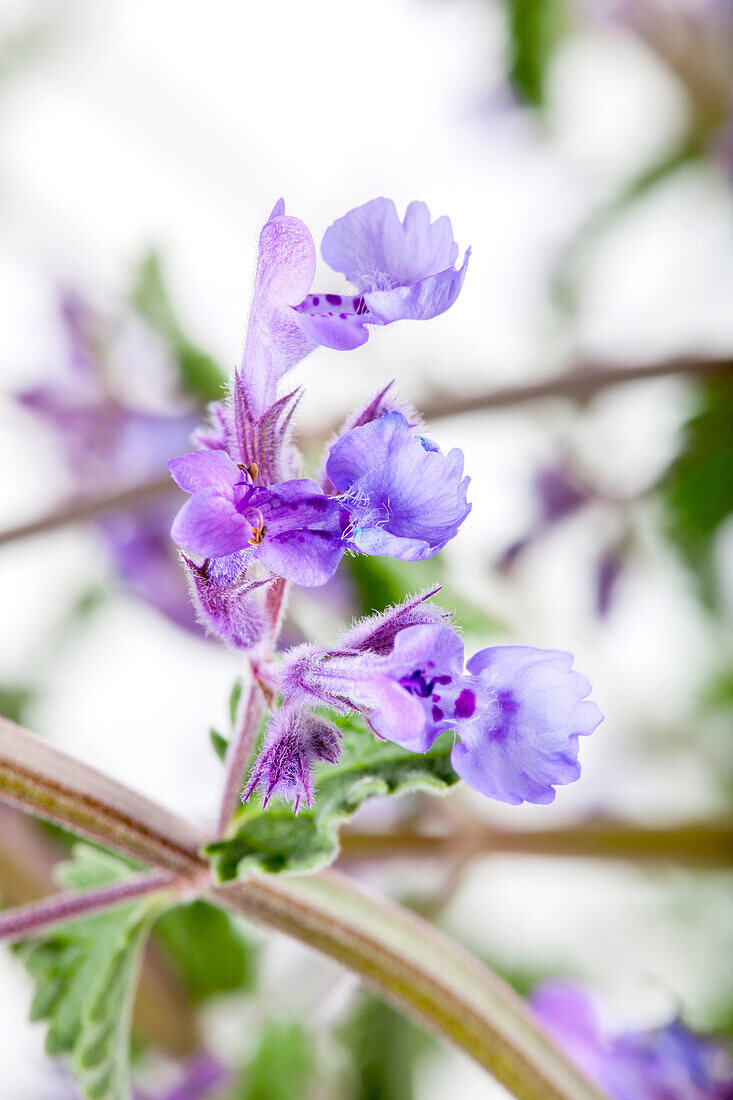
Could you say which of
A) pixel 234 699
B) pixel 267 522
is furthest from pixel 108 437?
pixel 267 522

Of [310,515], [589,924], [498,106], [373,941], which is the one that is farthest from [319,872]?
[498,106]

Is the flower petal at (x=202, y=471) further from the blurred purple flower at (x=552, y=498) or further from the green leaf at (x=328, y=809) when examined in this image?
the blurred purple flower at (x=552, y=498)

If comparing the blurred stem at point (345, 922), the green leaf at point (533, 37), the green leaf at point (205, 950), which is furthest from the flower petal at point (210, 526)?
the green leaf at point (533, 37)

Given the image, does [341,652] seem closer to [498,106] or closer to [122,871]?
[122,871]

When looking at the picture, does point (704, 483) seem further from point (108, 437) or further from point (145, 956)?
point (145, 956)

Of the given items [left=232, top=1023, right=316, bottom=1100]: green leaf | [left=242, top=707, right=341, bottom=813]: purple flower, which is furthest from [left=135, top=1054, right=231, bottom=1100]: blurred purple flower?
[left=242, top=707, right=341, bottom=813]: purple flower

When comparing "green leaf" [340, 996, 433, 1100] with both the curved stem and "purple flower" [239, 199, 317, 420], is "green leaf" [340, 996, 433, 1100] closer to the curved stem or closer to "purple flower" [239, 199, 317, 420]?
the curved stem
